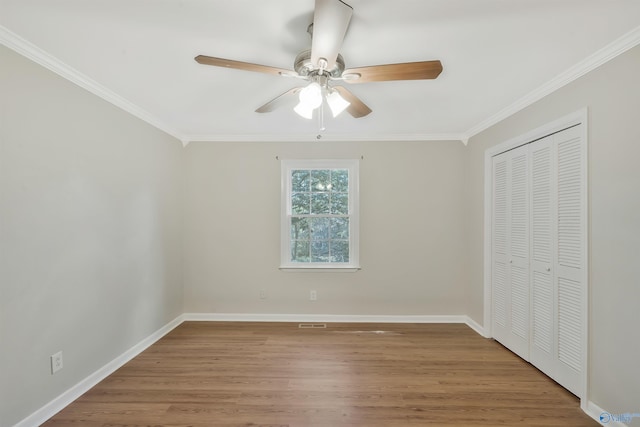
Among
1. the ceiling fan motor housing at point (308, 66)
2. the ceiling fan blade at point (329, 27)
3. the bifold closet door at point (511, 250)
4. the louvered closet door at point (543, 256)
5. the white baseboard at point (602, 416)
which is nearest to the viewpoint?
the ceiling fan blade at point (329, 27)

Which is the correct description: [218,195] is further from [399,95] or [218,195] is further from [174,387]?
[399,95]

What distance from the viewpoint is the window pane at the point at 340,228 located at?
3801 mm

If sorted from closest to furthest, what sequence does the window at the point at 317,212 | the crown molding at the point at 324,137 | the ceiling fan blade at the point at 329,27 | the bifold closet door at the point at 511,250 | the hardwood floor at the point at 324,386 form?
1. the ceiling fan blade at the point at 329,27
2. the hardwood floor at the point at 324,386
3. the bifold closet door at the point at 511,250
4. the crown molding at the point at 324,137
5. the window at the point at 317,212

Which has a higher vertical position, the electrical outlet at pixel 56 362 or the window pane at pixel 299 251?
the window pane at pixel 299 251

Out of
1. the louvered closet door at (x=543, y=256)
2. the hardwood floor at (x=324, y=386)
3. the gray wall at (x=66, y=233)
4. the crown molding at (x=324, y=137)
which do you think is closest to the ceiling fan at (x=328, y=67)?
the gray wall at (x=66, y=233)

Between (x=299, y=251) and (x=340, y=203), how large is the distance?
82cm

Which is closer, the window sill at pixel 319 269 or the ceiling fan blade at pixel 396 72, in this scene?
the ceiling fan blade at pixel 396 72

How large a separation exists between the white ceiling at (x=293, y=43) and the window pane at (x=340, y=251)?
1.78 m

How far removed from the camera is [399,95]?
2.49 meters

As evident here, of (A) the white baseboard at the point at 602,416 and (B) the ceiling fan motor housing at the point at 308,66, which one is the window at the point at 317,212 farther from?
(A) the white baseboard at the point at 602,416

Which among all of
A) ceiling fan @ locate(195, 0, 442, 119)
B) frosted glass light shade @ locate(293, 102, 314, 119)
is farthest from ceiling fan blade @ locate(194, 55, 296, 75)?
frosted glass light shade @ locate(293, 102, 314, 119)

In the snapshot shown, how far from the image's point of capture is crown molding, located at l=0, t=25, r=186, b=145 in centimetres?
170

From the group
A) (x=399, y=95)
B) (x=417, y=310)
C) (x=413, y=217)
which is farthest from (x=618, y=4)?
(x=417, y=310)

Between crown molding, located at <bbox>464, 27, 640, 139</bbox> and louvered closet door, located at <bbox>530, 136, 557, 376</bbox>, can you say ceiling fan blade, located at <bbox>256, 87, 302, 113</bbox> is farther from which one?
louvered closet door, located at <bbox>530, 136, 557, 376</bbox>
